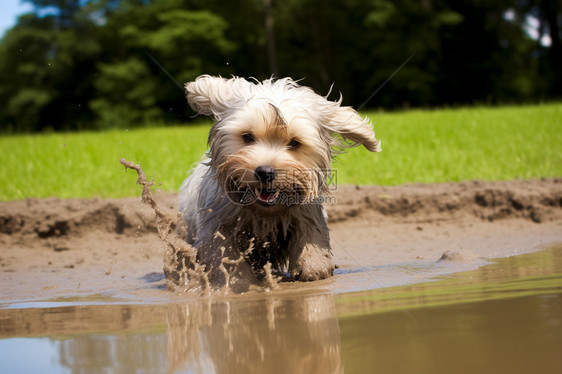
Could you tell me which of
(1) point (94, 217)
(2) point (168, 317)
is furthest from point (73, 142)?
(2) point (168, 317)

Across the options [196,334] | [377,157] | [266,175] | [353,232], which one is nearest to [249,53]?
[377,157]

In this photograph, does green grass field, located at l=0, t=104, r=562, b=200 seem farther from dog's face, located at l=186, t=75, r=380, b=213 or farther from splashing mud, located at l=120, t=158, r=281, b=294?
dog's face, located at l=186, t=75, r=380, b=213

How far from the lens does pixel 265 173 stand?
4.54 metres

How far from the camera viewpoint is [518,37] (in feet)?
127

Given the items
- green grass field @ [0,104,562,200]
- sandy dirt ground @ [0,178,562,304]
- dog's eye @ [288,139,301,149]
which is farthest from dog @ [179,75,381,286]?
green grass field @ [0,104,562,200]

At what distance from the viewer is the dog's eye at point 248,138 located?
4.77 m

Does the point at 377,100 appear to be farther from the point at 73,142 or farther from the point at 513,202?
the point at 513,202

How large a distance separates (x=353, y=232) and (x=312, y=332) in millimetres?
4286

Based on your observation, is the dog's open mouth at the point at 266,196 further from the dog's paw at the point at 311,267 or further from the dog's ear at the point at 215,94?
the dog's ear at the point at 215,94

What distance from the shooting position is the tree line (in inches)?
1379

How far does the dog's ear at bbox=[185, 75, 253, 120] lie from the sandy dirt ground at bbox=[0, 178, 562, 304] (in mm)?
1389

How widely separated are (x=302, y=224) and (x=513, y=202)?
3491mm

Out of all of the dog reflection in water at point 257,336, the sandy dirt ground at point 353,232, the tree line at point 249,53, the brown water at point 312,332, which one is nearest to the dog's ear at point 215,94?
the sandy dirt ground at point 353,232

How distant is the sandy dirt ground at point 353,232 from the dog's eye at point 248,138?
1196 mm
